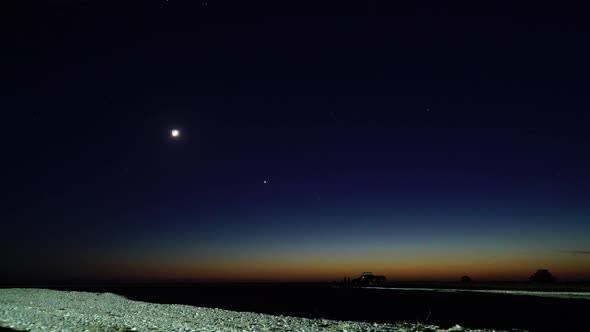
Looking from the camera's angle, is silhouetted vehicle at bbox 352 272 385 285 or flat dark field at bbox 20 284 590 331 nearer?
flat dark field at bbox 20 284 590 331

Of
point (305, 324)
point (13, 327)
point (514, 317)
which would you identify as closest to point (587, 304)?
point (514, 317)

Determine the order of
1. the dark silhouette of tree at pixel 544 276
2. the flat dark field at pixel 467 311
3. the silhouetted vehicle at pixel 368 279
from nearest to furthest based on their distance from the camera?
the flat dark field at pixel 467 311
the silhouetted vehicle at pixel 368 279
the dark silhouette of tree at pixel 544 276

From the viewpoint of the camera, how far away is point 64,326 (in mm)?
22688

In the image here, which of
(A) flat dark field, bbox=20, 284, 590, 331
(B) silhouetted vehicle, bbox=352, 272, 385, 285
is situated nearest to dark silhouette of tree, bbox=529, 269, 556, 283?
(B) silhouetted vehicle, bbox=352, 272, 385, 285

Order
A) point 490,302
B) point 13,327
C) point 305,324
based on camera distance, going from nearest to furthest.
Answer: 1. point 13,327
2. point 305,324
3. point 490,302

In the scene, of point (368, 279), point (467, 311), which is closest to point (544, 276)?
point (368, 279)

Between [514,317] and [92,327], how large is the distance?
25.7 metres

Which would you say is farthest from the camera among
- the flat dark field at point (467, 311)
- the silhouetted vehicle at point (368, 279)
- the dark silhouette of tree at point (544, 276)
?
the dark silhouette of tree at point (544, 276)

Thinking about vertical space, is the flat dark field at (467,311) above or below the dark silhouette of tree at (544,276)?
below

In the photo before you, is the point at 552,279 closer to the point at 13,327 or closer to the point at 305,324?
the point at 305,324

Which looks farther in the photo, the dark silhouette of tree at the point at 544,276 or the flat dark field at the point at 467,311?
the dark silhouette of tree at the point at 544,276

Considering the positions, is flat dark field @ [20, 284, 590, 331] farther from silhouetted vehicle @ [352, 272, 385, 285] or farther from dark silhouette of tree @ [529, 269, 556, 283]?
dark silhouette of tree @ [529, 269, 556, 283]

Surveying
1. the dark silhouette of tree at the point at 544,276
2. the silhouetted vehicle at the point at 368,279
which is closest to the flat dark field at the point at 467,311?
the silhouetted vehicle at the point at 368,279

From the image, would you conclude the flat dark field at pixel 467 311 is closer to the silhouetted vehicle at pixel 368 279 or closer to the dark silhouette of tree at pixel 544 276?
the silhouetted vehicle at pixel 368 279
